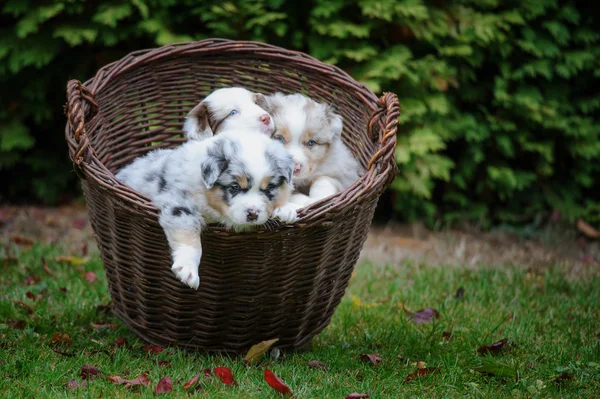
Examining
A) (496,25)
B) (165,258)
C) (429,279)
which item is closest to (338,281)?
(165,258)

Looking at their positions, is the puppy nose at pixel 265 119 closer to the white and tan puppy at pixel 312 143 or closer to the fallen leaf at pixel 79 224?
the white and tan puppy at pixel 312 143

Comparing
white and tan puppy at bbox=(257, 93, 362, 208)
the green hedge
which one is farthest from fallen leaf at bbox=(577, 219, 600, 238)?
white and tan puppy at bbox=(257, 93, 362, 208)

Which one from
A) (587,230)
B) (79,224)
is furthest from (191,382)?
(587,230)

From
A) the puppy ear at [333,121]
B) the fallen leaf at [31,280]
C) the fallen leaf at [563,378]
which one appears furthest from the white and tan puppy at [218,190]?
the fallen leaf at [31,280]

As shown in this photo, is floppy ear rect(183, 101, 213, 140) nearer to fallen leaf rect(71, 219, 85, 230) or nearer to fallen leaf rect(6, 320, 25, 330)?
fallen leaf rect(6, 320, 25, 330)

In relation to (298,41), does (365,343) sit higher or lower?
lower

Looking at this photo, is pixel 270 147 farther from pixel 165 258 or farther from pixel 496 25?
pixel 496 25

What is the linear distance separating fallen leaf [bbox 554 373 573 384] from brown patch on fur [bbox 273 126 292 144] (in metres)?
1.82

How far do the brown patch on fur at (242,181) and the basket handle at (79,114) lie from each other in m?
0.72

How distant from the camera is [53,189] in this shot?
675 centimetres

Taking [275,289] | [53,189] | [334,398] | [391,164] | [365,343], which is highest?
[391,164]

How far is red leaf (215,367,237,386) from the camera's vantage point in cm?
311

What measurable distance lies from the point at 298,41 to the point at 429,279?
246 centimetres

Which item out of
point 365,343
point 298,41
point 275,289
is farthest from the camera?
point 298,41
